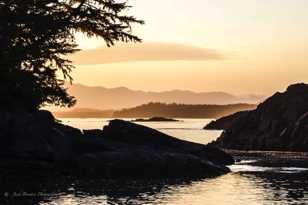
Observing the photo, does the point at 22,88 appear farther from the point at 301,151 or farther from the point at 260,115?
the point at 260,115

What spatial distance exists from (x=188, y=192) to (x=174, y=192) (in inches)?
31.2

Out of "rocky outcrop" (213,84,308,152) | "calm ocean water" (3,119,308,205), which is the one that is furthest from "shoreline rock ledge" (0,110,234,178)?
"rocky outcrop" (213,84,308,152)

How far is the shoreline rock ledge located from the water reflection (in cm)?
393

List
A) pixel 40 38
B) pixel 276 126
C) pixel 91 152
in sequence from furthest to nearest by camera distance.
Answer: pixel 276 126
pixel 91 152
pixel 40 38

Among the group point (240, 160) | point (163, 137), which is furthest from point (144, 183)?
point (240, 160)

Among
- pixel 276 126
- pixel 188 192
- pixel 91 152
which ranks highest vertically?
pixel 276 126

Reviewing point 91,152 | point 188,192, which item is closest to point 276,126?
point 91,152

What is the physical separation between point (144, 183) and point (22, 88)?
1963 centimetres

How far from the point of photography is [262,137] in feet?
301

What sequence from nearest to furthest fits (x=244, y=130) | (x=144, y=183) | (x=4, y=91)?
(x=4, y=91) < (x=144, y=183) < (x=244, y=130)

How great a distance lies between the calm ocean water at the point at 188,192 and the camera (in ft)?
109

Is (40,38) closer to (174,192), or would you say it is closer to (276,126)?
(174,192)

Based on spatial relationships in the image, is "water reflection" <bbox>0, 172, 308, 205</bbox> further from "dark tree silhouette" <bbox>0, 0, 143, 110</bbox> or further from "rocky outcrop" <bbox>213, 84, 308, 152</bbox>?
"rocky outcrop" <bbox>213, 84, 308, 152</bbox>

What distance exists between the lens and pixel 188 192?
37.6m
